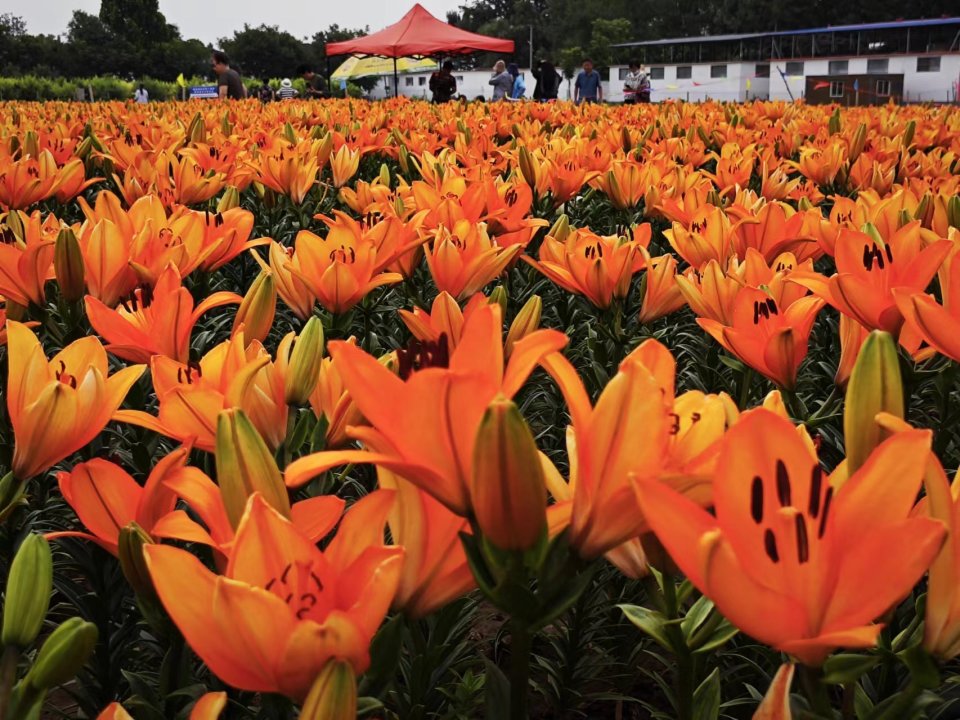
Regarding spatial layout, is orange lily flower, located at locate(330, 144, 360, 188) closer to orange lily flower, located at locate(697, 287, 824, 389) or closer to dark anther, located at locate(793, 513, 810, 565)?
orange lily flower, located at locate(697, 287, 824, 389)

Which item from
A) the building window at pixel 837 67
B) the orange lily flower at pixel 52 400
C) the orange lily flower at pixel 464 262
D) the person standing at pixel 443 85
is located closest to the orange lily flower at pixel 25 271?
the orange lily flower at pixel 52 400

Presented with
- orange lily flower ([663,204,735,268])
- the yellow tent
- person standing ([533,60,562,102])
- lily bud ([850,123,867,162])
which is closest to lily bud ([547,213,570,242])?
orange lily flower ([663,204,735,268])

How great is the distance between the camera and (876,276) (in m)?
1.43

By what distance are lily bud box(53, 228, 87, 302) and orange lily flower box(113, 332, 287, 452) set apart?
2.09 ft

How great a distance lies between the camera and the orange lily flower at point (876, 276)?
4.41ft

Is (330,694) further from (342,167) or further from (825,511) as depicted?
(342,167)

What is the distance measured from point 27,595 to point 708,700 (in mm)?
616

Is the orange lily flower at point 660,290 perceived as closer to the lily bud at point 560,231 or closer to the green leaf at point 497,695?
the lily bud at point 560,231

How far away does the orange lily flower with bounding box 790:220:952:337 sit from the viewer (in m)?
1.34

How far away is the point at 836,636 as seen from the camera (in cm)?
61

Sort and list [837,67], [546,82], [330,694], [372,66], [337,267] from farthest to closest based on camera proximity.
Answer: [837,67] < [372,66] < [546,82] < [337,267] < [330,694]

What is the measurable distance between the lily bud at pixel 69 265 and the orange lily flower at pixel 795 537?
1.39 metres

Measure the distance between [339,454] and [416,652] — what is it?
38 centimetres

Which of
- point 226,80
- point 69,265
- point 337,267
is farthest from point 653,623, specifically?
point 226,80
